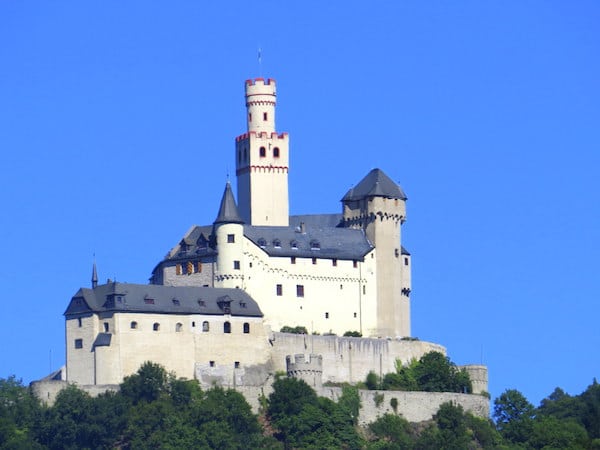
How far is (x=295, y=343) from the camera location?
139 m

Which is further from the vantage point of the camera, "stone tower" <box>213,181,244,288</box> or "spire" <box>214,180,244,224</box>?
"spire" <box>214,180,244,224</box>

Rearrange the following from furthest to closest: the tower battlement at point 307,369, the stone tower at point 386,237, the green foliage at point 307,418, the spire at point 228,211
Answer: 1. the stone tower at point 386,237
2. the spire at point 228,211
3. the tower battlement at point 307,369
4. the green foliage at point 307,418

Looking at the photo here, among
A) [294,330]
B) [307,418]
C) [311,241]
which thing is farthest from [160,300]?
[311,241]

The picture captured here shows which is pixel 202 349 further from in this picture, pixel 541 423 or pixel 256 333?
pixel 541 423

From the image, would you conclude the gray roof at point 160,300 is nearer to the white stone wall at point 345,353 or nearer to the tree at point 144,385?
the white stone wall at point 345,353

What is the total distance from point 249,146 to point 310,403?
1980 centimetres

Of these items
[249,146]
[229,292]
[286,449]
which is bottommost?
[286,449]

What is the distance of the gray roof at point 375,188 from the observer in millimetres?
146875

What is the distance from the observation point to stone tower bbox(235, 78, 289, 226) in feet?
481

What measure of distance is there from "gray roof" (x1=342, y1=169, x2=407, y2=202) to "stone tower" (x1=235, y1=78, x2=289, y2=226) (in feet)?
14.3

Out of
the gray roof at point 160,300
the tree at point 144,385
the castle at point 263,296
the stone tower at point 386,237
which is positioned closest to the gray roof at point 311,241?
the castle at point 263,296

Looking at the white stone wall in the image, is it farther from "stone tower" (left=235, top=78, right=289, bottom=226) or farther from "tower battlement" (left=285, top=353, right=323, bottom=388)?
"stone tower" (left=235, top=78, right=289, bottom=226)

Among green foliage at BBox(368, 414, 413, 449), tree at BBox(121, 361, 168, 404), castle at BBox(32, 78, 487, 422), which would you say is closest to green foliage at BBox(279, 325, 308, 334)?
castle at BBox(32, 78, 487, 422)

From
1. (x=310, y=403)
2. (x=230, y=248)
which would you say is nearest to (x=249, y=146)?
(x=230, y=248)
